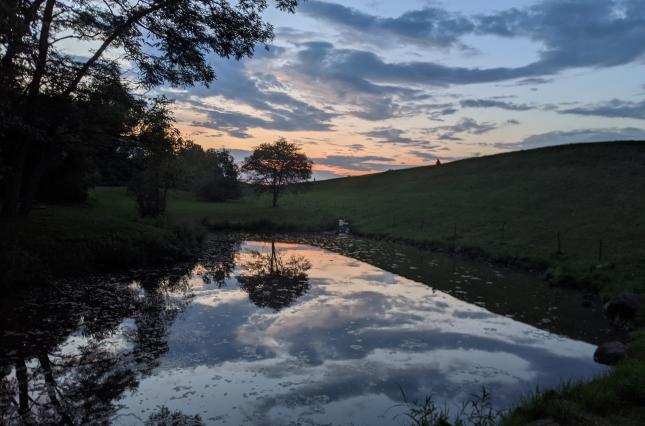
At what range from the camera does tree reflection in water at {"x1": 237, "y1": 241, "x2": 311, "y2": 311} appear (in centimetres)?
1825

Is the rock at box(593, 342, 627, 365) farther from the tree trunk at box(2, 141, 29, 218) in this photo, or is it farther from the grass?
the tree trunk at box(2, 141, 29, 218)

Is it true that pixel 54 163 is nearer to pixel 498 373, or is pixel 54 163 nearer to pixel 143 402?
pixel 143 402

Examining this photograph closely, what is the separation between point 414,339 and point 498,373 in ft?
9.64

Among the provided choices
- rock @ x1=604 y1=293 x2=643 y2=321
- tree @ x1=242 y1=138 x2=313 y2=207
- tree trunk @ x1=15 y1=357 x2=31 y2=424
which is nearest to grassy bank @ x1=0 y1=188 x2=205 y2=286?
tree trunk @ x1=15 y1=357 x2=31 y2=424

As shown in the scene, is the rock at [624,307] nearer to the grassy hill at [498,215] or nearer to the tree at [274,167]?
the grassy hill at [498,215]

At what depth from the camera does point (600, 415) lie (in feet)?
25.1

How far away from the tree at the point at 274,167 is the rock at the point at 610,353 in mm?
58249

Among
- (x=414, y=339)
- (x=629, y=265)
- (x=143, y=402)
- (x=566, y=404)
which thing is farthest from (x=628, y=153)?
(x=143, y=402)

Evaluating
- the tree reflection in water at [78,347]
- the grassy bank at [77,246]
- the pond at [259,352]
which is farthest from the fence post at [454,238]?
the tree reflection in water at [78,347]

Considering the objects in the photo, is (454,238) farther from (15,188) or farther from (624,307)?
(15,188)

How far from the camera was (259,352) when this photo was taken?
11969mm

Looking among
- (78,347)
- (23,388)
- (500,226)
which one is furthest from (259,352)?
(500,226)

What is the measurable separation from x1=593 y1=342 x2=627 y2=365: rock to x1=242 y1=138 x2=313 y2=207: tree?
58.2 m

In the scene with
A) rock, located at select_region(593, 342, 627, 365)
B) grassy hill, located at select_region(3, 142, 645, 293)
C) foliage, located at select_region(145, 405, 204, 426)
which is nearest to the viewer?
foliage, located at select_region(145, 405, 204, 426)
